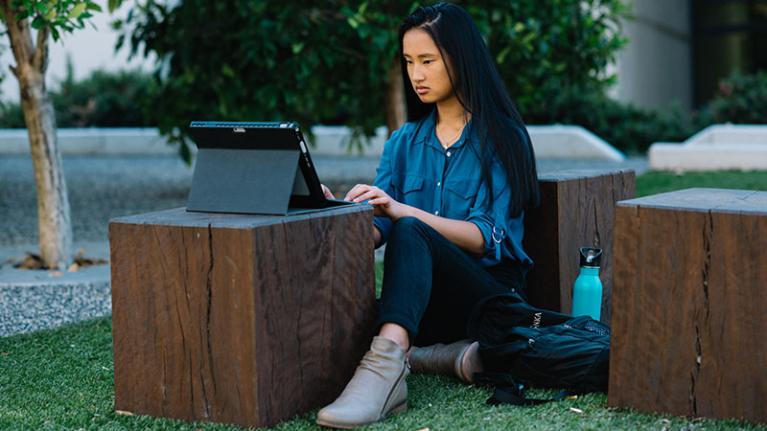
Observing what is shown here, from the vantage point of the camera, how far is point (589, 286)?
4207 millimetres

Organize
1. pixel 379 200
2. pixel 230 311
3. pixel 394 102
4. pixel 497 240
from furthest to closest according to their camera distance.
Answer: pixel 394 102, pixel 497 240, pixel 379 200, pixel 230 311

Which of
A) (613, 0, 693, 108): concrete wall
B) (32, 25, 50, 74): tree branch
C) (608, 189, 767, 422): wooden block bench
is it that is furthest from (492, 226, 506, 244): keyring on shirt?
(613, 0, 693, 108): concrete wall

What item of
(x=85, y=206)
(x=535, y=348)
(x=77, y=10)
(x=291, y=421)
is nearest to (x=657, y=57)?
(x=85, y=206)

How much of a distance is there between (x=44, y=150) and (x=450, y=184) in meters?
3.48

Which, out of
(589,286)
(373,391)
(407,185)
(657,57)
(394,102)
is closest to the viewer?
(373,391)

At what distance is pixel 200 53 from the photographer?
9156mm

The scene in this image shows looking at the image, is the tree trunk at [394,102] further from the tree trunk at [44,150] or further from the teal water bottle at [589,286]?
the teal water bottle at [589,286]

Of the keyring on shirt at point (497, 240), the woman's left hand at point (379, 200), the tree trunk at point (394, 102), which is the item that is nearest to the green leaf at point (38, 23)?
the woman's left hand at point (379, 200)

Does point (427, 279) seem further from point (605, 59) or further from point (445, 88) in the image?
point (605, 59)

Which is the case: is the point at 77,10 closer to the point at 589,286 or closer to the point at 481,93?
the point at 481,93

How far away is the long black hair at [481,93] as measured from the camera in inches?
150

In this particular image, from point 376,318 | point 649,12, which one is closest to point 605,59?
point 376,318

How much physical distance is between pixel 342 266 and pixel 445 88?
80cm

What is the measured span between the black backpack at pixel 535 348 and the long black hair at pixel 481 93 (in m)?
0.38
